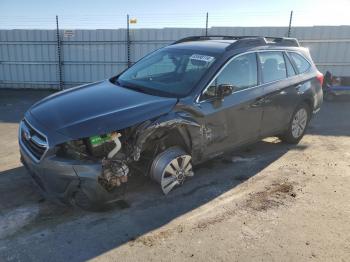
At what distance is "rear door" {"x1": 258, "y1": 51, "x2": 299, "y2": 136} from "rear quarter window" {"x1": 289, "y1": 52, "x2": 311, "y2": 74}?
21cm

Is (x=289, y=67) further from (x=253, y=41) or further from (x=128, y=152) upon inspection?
(x=128, y=152)

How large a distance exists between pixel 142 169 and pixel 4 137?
3.91 m

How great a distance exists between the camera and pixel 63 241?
3.39m

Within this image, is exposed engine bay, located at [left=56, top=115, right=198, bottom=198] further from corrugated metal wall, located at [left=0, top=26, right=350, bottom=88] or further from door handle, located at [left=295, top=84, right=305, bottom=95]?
corrugated metal wall, located at [left=0, top=26, right=350, bottom=88]

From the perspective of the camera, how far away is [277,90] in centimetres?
546

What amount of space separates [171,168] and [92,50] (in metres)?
9.63

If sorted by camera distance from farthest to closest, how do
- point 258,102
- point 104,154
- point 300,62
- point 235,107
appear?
point 300,62
point 258,102
point 235,107
point 104,154

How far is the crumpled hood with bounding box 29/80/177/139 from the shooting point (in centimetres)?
361

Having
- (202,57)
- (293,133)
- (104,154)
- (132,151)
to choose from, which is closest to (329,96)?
(293,133)

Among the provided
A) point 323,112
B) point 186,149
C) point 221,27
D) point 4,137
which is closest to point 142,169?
point 186,149

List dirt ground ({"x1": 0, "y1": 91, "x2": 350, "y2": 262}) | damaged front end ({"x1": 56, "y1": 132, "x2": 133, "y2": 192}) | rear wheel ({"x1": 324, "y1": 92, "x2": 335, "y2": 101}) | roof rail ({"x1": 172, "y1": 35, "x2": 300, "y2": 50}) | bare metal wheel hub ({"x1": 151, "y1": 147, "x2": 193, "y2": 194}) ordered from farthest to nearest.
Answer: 1. rear wheel ({"x1": 324, "y1": 92, "x2": 335, "y2": 101})
2. roof rail ({"x1": 172, "y1": 35, "x2": 300, "y2": 50})
3. bare metal wheel hub ({"x1": 151, "y1": 147, "x2": 193, "y2": 194})
4. damaged front end ({"x1": 56, "y1": 132, "x2": 133, "y2": 192})
5. dirt ground ({"x1": 0, "y1": 91, "x2": 350, "y2": 262})

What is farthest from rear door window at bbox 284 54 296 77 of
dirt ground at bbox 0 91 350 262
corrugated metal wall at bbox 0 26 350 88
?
corrugated metal wall at bbox 0 26 350 88

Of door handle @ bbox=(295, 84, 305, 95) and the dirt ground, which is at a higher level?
door handle @ bbox=(295, 84, 305, 95)

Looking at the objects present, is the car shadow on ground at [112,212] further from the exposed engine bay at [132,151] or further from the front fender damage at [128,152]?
the front fender damage at [128,152]
